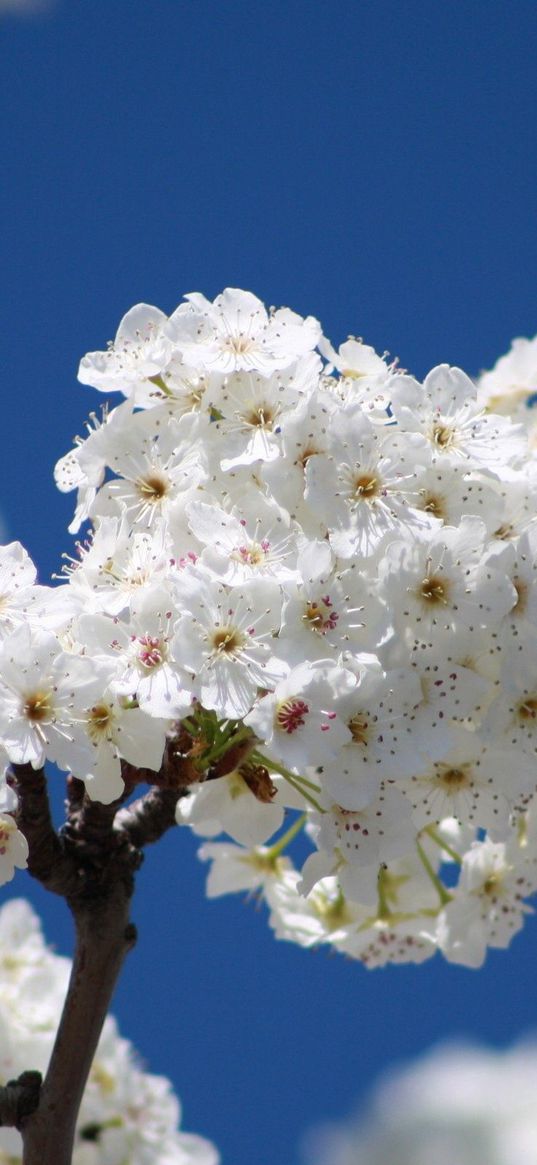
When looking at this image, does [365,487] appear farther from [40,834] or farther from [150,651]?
[40,834]

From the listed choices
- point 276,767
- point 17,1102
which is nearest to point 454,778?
point 276,767

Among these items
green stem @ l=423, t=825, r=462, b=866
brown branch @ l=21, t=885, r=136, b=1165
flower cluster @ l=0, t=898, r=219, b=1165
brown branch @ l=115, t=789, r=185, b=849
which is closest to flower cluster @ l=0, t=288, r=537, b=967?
brown branch @ l=115, t=789, r=185, b=849

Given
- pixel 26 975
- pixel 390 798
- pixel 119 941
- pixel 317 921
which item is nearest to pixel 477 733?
pixel 390 798

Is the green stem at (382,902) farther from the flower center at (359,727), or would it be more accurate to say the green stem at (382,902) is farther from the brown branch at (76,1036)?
the flower center at (359,727)

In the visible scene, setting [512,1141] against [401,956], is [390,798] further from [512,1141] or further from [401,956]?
[401,956]

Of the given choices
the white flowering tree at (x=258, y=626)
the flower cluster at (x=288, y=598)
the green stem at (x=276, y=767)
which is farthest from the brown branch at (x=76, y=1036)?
the green stem at (x=276, y=767)

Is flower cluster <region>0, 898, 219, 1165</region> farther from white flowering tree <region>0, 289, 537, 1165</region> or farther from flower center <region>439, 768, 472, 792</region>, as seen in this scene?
flower center <region>439, 768, 472, 792</region>
